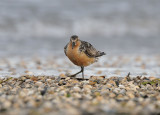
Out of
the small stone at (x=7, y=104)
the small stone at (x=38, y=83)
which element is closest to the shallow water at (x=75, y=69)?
the small stone at (x=38, y=83)

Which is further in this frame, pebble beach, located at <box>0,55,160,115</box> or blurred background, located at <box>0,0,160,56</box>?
blurred background, located at <box>0,0,160,56</box>

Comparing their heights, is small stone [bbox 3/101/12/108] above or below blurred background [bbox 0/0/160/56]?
below

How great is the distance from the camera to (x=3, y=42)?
15281 millimetres

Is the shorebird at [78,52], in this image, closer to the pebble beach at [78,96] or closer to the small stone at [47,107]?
the pebble beach at [78,96]

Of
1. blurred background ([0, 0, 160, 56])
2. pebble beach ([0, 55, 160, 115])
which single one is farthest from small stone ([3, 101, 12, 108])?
blurred background ([0, 0, 160, 56])

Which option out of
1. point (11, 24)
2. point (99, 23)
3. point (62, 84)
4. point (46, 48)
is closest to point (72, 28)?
point (99, 23)

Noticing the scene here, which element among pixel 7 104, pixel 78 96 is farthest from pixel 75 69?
pixel 7 104

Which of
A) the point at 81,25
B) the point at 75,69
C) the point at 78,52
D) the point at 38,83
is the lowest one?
the point at 38,83

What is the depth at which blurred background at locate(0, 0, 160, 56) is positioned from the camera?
15586mm

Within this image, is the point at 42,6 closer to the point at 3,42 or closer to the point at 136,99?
the point at 3,42

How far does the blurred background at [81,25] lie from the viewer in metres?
15.6

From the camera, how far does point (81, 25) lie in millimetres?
19812

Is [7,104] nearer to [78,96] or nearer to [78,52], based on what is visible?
[78,96]

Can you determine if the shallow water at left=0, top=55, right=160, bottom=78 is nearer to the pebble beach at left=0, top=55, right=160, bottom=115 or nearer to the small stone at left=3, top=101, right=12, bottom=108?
the pebble beach at left=0, top=55, right=160, bottom=115
